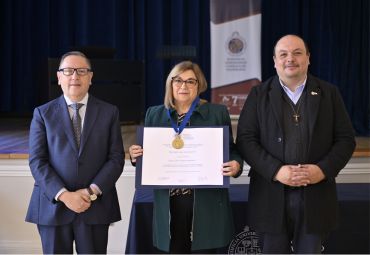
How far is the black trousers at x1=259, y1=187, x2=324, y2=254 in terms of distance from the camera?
6.81 ft

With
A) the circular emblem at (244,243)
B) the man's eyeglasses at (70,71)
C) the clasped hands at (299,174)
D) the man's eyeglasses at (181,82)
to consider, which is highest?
the man's eyeglasses at (70,71)

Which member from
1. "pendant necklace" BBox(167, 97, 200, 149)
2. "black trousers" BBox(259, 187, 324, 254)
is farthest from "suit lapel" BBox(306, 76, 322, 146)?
"pendant necklace" BBox(167, 97, 200, 149)

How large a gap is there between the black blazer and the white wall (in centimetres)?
143

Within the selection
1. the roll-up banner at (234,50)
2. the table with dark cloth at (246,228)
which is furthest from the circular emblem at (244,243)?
the roll-up banner at (234,50)

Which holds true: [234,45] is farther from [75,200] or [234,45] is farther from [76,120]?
[75,200]

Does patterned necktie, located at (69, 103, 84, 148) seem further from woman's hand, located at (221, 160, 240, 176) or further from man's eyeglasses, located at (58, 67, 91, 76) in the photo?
woman's hand, located at (221, 160, 240, 176)

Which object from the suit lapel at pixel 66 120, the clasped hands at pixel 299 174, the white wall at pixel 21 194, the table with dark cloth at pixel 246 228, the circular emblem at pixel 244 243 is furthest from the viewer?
the white wall at pixel 21 194

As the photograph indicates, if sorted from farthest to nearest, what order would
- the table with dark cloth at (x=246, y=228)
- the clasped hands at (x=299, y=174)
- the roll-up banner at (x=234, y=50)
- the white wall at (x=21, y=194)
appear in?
the roll-up banner at (x=234, y=50)
the white wall at (x=21, y=194)
the table with dark cloth at (x=246, y=228)
the clasped hands at (x=299, y=174)

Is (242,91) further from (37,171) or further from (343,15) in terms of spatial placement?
(37,171)

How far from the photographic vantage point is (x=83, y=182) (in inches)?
83.3

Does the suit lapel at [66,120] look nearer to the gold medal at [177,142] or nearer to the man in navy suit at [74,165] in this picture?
the man in navy suit at [74,165]

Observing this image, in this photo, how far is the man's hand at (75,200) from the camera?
6.65ft

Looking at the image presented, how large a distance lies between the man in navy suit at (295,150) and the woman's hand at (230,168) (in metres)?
0.07

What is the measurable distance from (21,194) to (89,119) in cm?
173
